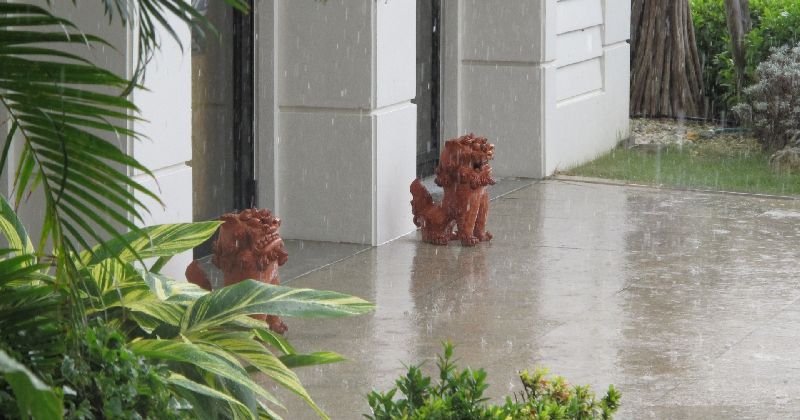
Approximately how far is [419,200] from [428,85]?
10.6ft

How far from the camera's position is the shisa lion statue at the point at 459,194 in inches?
358

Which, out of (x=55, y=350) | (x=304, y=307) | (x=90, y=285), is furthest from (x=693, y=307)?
(x=55, y=350)

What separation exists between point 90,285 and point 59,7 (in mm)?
2788

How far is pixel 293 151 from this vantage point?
31.0 ft

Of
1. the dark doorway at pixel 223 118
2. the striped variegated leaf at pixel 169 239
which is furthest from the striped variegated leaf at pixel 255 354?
the dark doorway at pixel 223 118

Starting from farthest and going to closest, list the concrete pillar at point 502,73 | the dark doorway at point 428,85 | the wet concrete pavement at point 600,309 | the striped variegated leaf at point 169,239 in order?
1. the concrete pillar at point 502,73
2. the dark doorway at point 428,85
3. the wet concrete pavement at point 600,309
4. the striped variegated leaf at point 169,239

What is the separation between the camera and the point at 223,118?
9.20 metres

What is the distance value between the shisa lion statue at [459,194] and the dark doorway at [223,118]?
127 cm

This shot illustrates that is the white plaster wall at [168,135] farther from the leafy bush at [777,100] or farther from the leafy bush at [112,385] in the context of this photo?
the leafy bush at [777,100]

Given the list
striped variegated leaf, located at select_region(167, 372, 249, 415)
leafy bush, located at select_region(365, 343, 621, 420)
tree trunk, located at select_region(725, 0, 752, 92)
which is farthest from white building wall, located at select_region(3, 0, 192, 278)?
tree trunk, located at select_region(725, 0, 752, 92)

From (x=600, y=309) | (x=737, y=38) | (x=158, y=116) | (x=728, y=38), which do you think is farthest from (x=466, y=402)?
(x=728, y=38)

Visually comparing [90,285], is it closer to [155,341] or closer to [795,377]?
[155,341]

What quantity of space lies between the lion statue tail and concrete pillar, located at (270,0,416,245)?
0.84 ft

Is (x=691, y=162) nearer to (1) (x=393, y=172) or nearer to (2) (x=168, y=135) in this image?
(1) (x=393, y=172)
